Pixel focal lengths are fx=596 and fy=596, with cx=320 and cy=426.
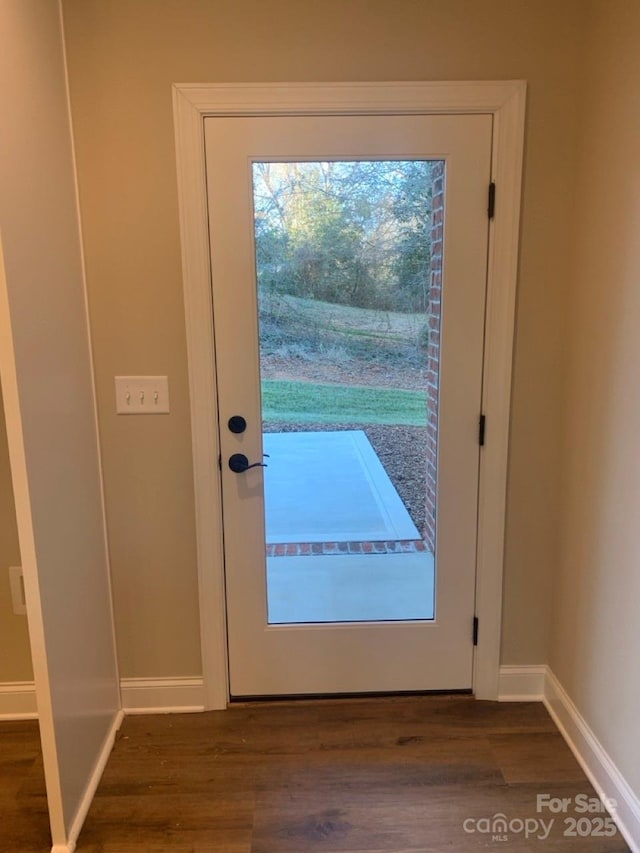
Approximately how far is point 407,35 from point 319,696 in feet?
7.54

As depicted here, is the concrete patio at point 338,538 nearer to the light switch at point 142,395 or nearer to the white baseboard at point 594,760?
the light switch at point 142,395

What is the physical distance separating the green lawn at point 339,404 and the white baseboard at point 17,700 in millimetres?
1341

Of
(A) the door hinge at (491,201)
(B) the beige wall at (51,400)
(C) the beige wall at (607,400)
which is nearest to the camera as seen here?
(B) the beige wall at (51,400)

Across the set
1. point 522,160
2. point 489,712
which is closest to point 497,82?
point 522,160

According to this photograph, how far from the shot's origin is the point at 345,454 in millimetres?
2119

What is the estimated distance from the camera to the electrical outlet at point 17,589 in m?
2.10

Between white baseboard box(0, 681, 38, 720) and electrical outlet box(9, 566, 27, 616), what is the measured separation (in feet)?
0.96

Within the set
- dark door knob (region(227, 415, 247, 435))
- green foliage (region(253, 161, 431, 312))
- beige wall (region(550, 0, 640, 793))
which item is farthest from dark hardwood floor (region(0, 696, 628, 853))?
green foliage (region(253, 161, 431, 312))

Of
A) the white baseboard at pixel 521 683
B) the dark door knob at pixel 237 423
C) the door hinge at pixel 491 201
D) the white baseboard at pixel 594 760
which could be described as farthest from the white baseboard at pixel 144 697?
the door hinge at pixel 491 201

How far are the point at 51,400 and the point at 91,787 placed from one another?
121 cm

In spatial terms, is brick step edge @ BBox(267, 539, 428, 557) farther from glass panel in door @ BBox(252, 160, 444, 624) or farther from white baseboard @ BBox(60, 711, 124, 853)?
white baseboard @ BBox(60, 711, 124, 853)

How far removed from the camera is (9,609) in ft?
7.00

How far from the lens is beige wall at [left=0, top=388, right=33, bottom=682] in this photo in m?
2.03

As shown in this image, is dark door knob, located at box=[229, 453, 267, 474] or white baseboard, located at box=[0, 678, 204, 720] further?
white baseboard, located at box=[0, 678, 204, 720]
